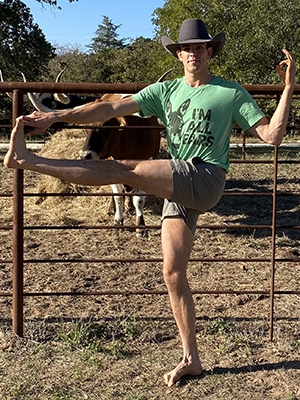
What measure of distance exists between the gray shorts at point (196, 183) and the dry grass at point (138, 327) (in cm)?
117

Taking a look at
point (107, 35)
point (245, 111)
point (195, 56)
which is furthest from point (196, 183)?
point (107, 35)

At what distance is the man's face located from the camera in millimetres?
3061

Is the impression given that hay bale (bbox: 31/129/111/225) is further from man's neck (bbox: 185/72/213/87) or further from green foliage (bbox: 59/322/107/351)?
man's neck (bbox: 185/72/213/87)

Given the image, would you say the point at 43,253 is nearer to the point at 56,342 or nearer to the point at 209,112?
the point at 56,342

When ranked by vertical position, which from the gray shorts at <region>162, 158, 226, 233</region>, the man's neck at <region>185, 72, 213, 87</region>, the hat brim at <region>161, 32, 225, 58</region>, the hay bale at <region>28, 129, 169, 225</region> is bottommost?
the hay bale at <region>28, 129, 169, 225</region>

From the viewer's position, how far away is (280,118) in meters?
2.90

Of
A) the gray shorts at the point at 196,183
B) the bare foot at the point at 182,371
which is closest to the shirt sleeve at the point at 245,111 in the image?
the gray shorts at the point at 196,183

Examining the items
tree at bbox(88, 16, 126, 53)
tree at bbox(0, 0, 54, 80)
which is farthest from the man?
tree at bbox(88, 16, 126, 53)

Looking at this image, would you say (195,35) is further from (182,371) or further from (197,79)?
(182,371)

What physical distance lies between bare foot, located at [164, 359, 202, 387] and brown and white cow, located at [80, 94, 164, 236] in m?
3.48

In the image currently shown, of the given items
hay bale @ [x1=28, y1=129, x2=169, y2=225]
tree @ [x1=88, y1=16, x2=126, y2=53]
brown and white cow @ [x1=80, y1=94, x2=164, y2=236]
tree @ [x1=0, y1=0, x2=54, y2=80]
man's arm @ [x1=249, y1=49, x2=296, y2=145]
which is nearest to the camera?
man's arm @ [x1=249, y1=49, x2=296, y2=145]

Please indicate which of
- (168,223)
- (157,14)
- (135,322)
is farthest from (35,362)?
(157,14)

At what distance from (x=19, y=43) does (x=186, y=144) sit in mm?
20219

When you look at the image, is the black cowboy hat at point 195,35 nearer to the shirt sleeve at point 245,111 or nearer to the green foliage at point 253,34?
the shirt sleeve at point 245,111
